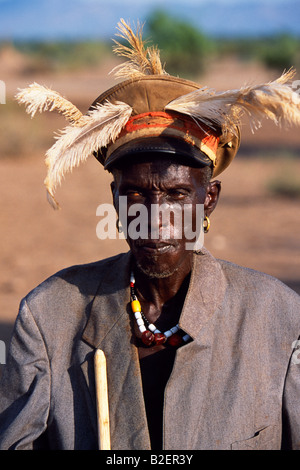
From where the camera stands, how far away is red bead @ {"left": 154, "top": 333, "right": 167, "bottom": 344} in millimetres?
2787

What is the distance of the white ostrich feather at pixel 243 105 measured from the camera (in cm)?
238

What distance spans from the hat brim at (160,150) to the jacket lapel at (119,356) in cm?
47

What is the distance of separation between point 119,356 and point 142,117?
2.88ft

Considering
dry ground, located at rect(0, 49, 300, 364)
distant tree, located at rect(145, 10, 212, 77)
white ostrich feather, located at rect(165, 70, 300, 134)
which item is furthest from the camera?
distant tree, located at rect(145, 10, 212, 77)

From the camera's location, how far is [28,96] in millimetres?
2662

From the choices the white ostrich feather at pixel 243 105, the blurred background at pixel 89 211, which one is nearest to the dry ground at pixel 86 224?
the blurred background at pixel 89 211

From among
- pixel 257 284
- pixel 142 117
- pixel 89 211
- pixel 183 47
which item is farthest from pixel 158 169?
pixel 183 47

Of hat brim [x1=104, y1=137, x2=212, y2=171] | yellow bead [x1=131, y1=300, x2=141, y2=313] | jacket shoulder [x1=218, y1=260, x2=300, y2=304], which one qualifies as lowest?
yellow bead [x1=131, y1=300, x2=141, y2=313]

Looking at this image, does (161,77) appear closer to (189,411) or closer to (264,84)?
(264,84)

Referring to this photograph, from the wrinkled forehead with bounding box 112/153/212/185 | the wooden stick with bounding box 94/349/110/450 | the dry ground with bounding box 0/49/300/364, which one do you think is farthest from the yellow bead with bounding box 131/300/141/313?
the dry ground with bounding box 0/49/300/364

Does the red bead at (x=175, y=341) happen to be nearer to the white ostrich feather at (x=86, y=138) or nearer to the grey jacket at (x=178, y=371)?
the grey jacket at (x=178, y=371)

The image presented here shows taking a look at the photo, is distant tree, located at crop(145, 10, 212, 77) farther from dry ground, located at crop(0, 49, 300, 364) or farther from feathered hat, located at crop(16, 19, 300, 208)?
feathered hat, located at crop(16, 19, 300, 208)

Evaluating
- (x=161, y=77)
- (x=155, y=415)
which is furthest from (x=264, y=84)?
(x=155, y=415)

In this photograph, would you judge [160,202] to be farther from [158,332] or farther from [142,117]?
[158,332]
